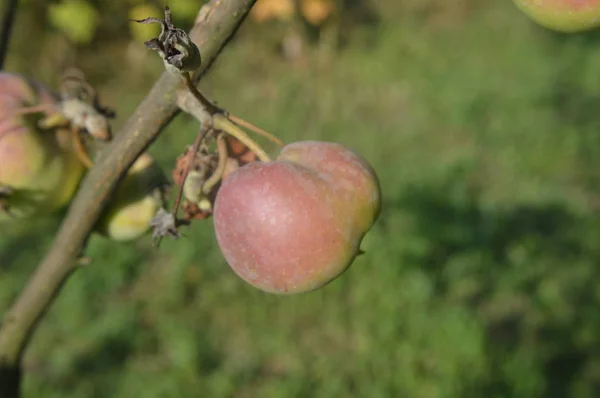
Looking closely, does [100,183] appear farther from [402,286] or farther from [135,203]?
[402,286]

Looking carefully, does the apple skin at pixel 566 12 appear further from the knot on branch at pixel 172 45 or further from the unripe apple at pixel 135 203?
the unripe apple at pixel 135 203

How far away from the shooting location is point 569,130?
4641mm

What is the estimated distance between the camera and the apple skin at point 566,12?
0.76 meters

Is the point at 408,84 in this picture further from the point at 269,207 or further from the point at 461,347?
the point at 269,207

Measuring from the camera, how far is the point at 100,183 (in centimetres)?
86

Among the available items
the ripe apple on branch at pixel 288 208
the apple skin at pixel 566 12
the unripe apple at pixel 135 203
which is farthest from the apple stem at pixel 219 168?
the apple skin at pixel 566 12

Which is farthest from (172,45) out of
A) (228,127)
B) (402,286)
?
(402,286)

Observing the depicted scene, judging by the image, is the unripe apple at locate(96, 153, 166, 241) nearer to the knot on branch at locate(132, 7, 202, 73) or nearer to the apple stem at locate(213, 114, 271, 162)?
the apple stem at locate(213, 114, 271, 162)

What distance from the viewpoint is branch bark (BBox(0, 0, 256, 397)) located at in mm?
765

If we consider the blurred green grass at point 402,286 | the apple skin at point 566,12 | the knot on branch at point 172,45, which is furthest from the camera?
the blurred green grass at point 402,286

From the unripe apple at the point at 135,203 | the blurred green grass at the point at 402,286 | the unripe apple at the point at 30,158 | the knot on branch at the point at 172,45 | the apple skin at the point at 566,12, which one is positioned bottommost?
the blurred green grass at the point at 402,286

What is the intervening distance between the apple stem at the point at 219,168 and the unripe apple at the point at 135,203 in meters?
0.20

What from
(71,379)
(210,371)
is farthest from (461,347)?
(71,379)

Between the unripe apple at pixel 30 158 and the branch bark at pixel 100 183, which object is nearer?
the branch bark at pixel 100 183
